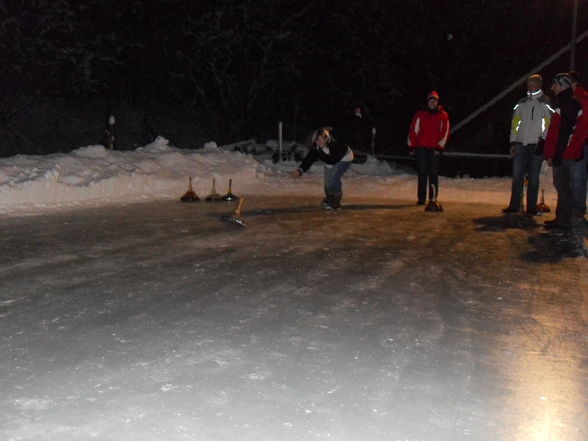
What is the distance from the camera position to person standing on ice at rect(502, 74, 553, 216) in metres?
11.3

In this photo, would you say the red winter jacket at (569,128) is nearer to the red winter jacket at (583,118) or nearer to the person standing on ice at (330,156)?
the red winter jacket at (583,118)

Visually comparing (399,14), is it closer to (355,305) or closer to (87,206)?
(87,206)

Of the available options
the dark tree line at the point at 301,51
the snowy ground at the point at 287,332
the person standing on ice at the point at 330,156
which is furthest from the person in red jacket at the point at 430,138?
the dark tree line at the point at 301,51

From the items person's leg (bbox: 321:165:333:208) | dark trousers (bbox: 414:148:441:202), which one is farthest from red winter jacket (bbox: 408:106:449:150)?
person's leg (bbox: 321:165:333:208)

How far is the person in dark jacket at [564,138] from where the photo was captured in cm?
959

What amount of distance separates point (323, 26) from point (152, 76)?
833 centimetres

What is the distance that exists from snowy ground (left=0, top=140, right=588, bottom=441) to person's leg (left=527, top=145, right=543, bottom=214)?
1.86 metres

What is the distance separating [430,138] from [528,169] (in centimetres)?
180

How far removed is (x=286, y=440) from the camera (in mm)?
3365

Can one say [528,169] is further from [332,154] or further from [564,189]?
[332,154]

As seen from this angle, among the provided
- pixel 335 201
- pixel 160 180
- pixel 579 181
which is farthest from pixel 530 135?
pixel 160 180

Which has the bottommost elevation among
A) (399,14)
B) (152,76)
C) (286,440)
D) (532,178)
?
(286,440)

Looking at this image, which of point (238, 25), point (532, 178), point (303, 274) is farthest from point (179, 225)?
point (238, 25)

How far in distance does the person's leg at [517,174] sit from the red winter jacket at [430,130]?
1.32m
